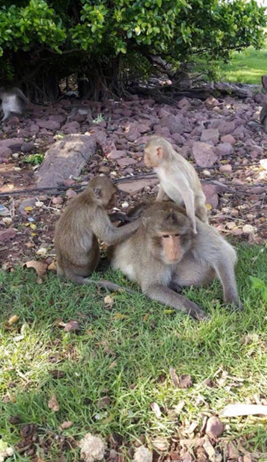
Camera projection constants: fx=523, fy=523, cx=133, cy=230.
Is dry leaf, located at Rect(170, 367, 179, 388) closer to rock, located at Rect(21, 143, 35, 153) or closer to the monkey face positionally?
the monkey face

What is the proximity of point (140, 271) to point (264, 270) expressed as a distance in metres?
0.91

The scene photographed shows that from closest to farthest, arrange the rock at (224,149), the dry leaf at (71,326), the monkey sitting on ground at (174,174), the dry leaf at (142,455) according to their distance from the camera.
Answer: the dry leaf at (142,455) < the dry leaf at (71,326) < the monkey sitting on ground at (174,174) < the rock at (224,149)

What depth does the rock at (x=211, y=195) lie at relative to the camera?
16.0ft

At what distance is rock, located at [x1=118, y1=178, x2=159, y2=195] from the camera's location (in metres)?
5.16

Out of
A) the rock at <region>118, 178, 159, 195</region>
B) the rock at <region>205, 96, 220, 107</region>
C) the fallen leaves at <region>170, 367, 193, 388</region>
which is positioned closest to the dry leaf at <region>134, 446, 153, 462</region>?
the fallen leaves at <region>170, 367, 193, 388</region>

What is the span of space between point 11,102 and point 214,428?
19.3ft

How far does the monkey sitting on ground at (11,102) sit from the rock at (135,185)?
2.81 metres

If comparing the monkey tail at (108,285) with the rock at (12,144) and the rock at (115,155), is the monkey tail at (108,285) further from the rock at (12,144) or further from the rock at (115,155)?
the rock at (12,144)

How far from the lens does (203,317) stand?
3295 mm

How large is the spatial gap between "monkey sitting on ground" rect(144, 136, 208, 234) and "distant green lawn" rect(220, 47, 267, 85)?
6546mm

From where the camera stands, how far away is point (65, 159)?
5.53 metres

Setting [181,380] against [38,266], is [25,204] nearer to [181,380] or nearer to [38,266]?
[38,266]

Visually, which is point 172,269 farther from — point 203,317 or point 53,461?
point 53,461

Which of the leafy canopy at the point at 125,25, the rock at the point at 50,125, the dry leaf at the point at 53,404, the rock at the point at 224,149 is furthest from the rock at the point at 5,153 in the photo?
the dry leaf at the point at 53,404
